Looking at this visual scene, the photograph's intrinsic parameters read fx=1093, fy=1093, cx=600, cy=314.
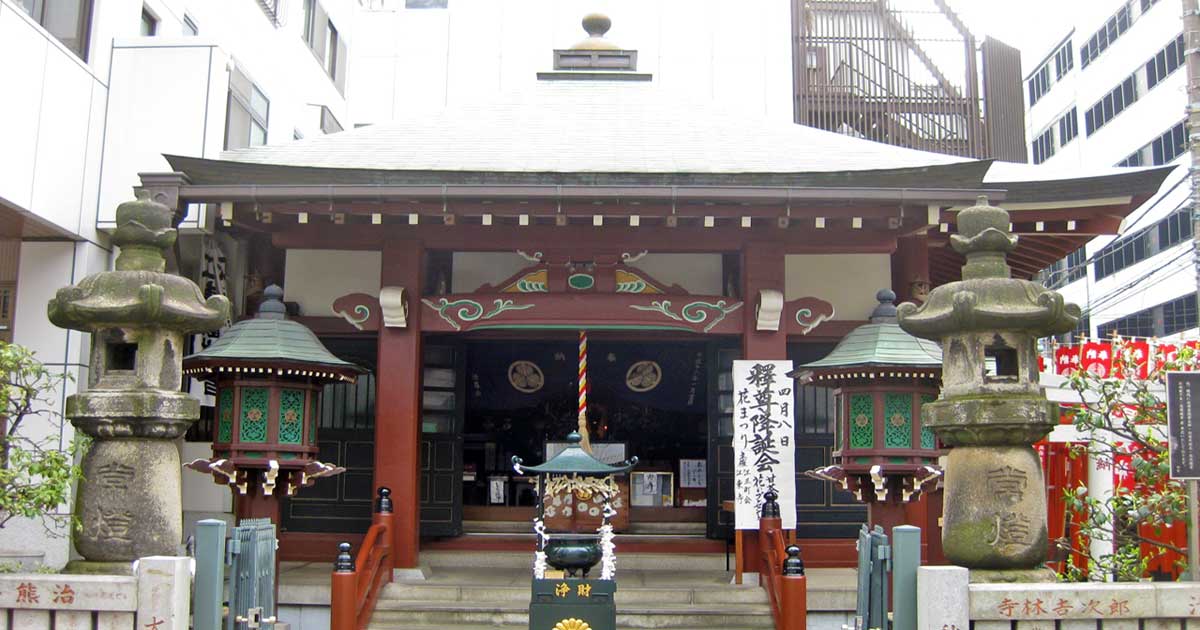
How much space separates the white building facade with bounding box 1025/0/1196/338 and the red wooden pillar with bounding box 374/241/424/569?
2112 cm

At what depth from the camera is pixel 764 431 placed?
11.2 metres

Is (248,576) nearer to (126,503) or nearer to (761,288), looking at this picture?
(126,503)

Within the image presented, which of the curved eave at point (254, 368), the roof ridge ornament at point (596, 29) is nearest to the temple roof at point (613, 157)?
the roof ridge ornament at point (596, 29)

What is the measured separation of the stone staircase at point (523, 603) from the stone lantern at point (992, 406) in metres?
3.55

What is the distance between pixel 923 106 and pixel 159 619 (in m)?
21.4

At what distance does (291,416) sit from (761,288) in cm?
488

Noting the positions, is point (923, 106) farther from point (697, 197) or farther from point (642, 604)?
point (642, 604)

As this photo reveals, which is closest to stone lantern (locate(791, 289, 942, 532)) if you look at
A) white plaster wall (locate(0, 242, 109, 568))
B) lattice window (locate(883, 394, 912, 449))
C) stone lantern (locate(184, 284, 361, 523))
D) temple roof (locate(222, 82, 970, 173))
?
lattice window (locate(883, 394, 912, 449))

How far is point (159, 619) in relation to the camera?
6609 mm

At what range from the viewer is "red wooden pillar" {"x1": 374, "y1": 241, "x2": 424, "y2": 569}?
437 inches

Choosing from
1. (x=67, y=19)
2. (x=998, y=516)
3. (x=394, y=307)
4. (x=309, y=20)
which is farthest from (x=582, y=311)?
(x=309, y=20)

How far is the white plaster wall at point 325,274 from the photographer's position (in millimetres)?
12516

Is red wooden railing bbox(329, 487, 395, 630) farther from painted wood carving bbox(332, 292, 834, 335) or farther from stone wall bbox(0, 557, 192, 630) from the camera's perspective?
stone wall bbox(0, 557, 192, 630)

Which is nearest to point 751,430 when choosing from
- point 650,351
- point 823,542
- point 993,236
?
point 823,542
